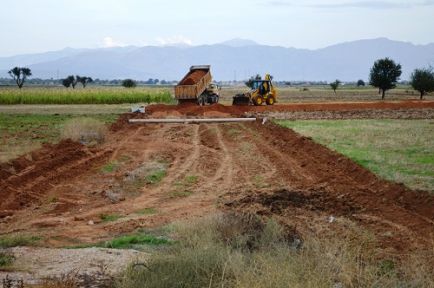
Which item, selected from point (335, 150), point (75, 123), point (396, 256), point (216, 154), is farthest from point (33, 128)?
point (396, 256)

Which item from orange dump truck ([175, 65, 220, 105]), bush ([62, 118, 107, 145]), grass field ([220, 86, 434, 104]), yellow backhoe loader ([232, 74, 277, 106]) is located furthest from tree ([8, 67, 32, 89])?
bush ([62, 118, 107, 145])

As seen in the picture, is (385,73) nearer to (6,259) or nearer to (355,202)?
(355,202)

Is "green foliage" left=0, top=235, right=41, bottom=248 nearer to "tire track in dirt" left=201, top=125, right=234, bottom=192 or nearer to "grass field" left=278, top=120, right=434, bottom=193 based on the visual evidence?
"tire track in dirt" left=201, top=125, right=234, bottom=192

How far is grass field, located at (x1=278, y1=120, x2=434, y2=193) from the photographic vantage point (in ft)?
49.2

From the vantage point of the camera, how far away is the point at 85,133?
84.7ft

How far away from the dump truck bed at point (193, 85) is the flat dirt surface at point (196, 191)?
20898 millimetres

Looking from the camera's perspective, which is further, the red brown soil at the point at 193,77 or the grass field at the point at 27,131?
the red brown soil at the point at 193,77

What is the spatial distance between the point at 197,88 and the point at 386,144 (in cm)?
2524

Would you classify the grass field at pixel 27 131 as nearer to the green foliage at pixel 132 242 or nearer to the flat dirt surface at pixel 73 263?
the green foliage at pixel 132 242

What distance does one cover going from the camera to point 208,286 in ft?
21.4

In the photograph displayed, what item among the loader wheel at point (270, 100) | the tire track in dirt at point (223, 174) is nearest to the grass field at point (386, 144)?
the tire track in dirt at point (223, 174)

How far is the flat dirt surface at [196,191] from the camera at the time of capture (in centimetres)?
1129

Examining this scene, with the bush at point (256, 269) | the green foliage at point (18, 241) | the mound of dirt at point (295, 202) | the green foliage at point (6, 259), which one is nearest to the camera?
the bush at point (256, 269)

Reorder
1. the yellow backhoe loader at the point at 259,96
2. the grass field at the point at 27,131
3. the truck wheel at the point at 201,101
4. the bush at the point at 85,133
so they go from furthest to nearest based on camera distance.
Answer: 1. the yellow backhoe loader at the point at 259,96
2. the truck wheel at the point at 201,101
3. the bush at the point at 85,133
4. the grass field at the point at 27,131
